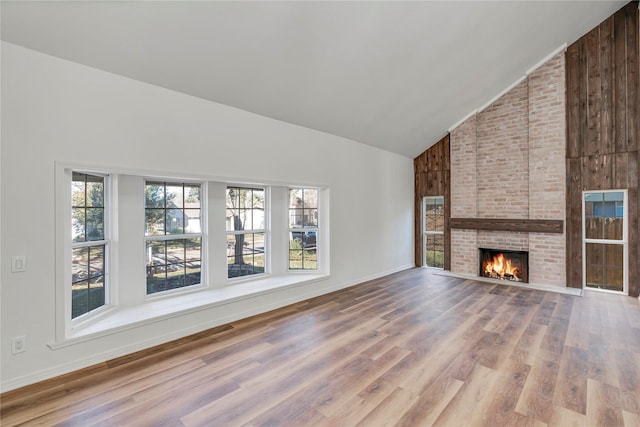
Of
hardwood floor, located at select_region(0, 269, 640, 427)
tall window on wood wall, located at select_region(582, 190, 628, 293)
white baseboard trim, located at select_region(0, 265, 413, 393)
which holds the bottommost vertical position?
hardwood floor, located at select_region(0, 269, 640, 427)

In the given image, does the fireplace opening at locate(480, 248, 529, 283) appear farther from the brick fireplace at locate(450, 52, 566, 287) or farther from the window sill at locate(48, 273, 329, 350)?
the window sill at locate(48, 273, 329, 350)

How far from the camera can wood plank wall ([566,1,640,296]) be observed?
499cm

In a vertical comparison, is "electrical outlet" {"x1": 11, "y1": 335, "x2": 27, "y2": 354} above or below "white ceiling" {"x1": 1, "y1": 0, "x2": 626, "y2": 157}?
below

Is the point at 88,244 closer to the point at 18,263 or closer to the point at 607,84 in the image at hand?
the point at 18,263

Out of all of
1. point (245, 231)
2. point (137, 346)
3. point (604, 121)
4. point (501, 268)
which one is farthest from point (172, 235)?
point (604, 121)

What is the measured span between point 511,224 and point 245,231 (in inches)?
204

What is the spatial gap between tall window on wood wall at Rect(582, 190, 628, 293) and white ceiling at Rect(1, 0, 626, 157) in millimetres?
2785

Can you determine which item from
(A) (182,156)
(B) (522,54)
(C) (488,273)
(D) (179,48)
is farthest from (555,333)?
(D) (179,48)

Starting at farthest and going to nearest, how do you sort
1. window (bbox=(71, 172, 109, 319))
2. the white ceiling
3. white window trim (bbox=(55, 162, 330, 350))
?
window (bbox=(71, 172, 109, 319)), white window trim (bbox=(55, 162, 330, 350)), the white ceiling

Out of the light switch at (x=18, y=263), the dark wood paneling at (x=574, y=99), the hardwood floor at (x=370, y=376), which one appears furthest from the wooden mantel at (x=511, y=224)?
the light switch at (x=18, y=263)

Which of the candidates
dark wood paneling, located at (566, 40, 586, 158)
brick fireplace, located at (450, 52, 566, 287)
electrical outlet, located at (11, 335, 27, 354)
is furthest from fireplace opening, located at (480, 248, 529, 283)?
electrical outlet, located at (11, 335, 27, 354)

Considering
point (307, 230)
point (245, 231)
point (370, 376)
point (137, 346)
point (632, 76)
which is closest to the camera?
point (370, 376)

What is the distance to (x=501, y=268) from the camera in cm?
636

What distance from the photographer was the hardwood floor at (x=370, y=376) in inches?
84.7
